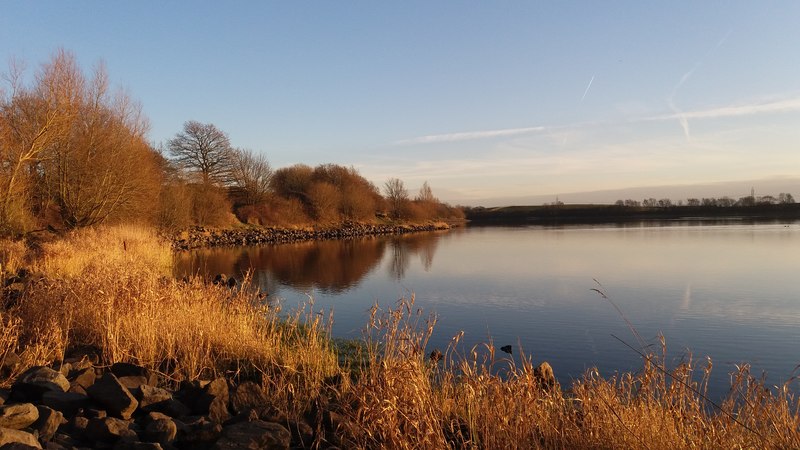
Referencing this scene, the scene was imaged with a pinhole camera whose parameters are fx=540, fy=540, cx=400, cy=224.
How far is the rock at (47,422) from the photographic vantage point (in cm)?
387

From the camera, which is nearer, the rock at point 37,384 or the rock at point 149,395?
the rock at point 37,384

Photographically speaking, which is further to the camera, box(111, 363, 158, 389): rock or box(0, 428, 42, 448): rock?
box(111, 363, 158, 389): rock

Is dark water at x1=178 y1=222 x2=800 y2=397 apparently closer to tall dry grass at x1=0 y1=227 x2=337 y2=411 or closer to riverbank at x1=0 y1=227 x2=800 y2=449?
riverbank at x1=0 y1=227 x2=800 y2=449

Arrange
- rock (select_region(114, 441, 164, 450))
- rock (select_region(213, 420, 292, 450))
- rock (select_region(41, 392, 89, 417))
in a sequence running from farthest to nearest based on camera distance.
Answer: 1. rock (select_region(41, 392, 89, 417))
2. rock (select_region(213, 420, 292, 450))
3. rock (select_region(114, 441, 164, 450))

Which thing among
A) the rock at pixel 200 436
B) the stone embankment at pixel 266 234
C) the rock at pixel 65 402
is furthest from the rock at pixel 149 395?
the stone embankment at pixel 266 234

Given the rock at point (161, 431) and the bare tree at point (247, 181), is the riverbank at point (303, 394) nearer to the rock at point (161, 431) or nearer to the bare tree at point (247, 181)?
the rock at point (161, 431)

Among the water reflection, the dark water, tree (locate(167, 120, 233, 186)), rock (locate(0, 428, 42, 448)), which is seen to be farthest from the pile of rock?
tree (locate(167, 120, 233, 186))

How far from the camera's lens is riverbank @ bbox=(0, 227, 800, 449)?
148 inches

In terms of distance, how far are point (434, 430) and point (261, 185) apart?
5676 cm

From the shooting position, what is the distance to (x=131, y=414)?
4.65m

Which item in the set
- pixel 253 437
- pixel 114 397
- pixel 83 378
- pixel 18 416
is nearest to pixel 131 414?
pixel 114 397

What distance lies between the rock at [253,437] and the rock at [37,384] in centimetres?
191

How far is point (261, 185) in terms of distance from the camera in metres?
58.2

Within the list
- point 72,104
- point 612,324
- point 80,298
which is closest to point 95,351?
point 80,298
